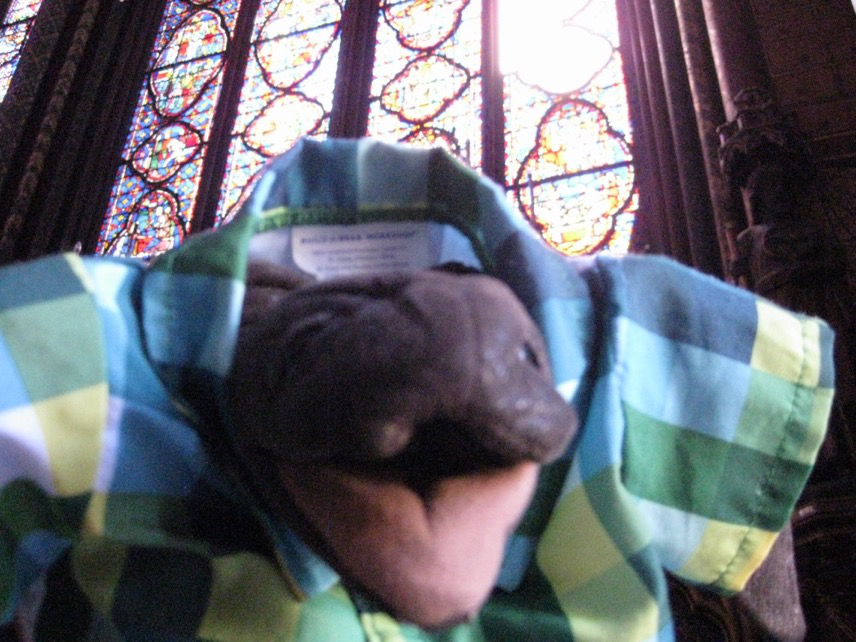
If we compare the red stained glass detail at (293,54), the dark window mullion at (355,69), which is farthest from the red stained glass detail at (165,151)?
the dark window mullion at (355,69)

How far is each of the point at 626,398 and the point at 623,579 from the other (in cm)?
10

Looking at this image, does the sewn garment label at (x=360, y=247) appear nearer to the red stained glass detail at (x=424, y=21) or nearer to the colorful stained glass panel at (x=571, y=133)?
the colorful stained glass panel at (x=571, y=133)

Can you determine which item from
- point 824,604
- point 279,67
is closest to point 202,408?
point 824,604

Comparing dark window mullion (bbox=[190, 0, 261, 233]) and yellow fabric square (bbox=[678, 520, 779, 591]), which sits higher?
dark window mullion (bbox=[190, 0, 261, 233])

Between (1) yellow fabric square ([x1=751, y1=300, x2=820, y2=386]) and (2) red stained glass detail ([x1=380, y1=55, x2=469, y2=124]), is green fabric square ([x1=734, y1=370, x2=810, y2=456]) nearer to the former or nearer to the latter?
(1) yellow fabric square ([x1=751, y1=300, x2=820, y2=386])

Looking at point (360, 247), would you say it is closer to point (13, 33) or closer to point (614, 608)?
point (614, 608)

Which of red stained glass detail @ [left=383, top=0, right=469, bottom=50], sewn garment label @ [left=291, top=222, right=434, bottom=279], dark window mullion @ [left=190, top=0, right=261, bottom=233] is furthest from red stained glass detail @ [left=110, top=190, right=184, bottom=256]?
sewn garment label @ [left=291, top=222, right=434, bottom=279]

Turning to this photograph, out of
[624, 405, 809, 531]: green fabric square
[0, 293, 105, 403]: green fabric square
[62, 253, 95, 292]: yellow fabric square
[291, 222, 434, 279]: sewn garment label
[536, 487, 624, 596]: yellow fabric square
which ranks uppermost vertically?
[291, 222, 434, 279]: sewn garment label

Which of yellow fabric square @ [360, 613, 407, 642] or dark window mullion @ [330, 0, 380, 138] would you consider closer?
yellow fabric square @ [360, 613, 407, 642]

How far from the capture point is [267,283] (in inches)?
18.0

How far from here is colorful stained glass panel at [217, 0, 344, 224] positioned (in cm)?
253

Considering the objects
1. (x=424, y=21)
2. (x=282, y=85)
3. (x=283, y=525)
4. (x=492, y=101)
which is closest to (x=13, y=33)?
(x=282, y=85)

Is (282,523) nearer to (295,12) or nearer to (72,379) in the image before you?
(72,379)

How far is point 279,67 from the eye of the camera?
279cm
